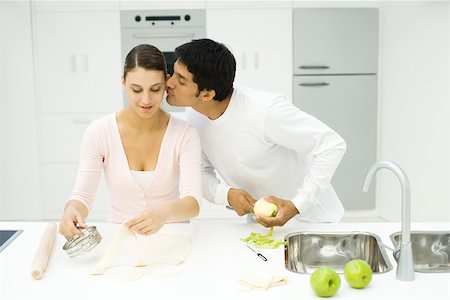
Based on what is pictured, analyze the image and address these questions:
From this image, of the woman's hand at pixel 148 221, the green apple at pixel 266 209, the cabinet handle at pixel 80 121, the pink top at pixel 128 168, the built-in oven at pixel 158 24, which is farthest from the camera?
the cabinet handle at pixel 80 121

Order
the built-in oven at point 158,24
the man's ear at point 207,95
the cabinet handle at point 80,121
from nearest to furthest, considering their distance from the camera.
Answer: the man's ear at point 207,95 → the built-in oven at point 158,24 → the cabinet handle at point 80,121

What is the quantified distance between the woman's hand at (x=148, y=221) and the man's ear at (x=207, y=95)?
52 centimetres

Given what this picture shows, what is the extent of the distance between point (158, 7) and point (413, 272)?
10.4ft

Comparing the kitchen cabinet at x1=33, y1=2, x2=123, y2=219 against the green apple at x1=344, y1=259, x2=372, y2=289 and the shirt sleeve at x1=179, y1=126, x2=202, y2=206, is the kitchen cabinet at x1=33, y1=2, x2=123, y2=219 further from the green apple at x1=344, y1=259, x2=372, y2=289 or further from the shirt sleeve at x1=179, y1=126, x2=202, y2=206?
the green apple at x1=344, y1=259, x2=372, y2=289

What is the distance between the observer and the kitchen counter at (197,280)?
147 centimetres

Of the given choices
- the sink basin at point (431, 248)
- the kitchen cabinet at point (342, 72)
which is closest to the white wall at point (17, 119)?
the kitchen cabinet at point (342, 72)

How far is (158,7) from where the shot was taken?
13.9 feet

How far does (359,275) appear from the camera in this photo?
1480mm

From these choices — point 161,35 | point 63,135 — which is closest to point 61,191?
point 63,135

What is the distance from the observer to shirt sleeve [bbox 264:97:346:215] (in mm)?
2072

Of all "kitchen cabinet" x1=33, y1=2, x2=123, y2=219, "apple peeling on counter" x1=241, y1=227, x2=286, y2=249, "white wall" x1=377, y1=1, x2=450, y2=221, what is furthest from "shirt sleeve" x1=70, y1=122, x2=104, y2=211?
"kitchen cabinet" x1=33, y1=2, x2=123, y2=219

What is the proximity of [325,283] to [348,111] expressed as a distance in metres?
3.10

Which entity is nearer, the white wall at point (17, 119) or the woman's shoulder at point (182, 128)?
the woman's shoulder at point (182, 128)

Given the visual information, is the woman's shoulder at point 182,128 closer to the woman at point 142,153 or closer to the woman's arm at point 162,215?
the woman at point 142,153
